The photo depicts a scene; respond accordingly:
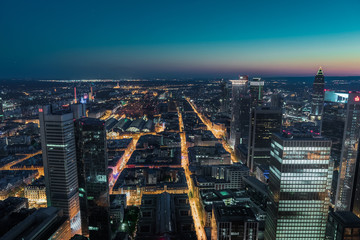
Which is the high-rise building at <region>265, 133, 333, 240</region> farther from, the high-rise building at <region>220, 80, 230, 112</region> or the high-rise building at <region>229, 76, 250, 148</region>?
the high-rise building at <region>220, 80, 230, 112</region>

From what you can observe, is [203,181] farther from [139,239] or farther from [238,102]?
[238,102]

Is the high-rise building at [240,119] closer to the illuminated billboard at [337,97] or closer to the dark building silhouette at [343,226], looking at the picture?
the illuminated billboard at [337,97]

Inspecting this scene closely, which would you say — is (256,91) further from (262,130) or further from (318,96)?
(262,130)

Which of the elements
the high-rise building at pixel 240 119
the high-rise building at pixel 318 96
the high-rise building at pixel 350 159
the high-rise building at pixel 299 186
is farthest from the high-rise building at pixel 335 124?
the high-rise building at pixel 318 96

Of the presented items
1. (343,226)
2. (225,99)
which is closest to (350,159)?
(343,226)

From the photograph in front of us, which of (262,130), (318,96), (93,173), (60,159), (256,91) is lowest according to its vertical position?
(93,173)

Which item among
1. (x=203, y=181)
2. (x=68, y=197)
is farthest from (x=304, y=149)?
(x=68, y=197)

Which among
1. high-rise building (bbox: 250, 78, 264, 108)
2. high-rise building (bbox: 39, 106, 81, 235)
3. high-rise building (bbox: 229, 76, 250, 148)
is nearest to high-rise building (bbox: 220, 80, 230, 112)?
high-rise building (bbox: 250, 78, 264, 108)
